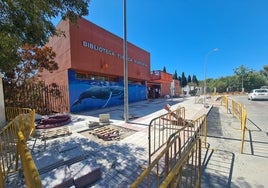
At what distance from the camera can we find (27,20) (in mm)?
5047

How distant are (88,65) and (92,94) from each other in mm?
2715

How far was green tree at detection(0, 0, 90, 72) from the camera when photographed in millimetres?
4388

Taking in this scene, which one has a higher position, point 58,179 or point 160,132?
point 58,179

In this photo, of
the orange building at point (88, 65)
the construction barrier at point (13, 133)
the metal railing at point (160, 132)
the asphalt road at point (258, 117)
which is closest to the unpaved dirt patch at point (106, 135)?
the metal railing at point (160, 132)

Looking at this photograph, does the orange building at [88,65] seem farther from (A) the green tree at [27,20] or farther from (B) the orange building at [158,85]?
(B) the orange building at [158,85]

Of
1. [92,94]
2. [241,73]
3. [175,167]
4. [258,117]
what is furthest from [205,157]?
[241,73]

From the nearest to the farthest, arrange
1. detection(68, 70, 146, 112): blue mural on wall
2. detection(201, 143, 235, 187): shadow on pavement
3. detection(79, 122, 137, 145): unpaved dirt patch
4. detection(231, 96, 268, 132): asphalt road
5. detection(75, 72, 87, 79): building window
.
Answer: detection(201, 143, 235, 187): shadow on pavement < detection(79, 122, 137, 145): unpaved dirt patch < detection(231, 96, 268, 132): asphalt road < detection(68, 70, 146, 112): blue mural on wall < detection(75, 72, 87, 79): building window

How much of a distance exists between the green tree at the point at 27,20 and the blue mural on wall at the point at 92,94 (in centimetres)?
738

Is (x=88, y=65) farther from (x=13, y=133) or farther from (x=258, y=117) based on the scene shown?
(x=258, y=117)

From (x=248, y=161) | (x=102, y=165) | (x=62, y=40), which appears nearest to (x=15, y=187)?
(x=102, y=165)

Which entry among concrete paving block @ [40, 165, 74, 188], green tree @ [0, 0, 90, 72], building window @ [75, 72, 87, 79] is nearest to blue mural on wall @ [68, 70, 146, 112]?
building window @ [75, 72, 87, 79]

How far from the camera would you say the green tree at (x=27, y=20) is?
14.4 feet

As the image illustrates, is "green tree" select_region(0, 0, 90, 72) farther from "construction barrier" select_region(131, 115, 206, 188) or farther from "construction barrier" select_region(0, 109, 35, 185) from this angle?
"construction barrier" select_region(131, 115, 206, 188)

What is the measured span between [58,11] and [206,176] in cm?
693
